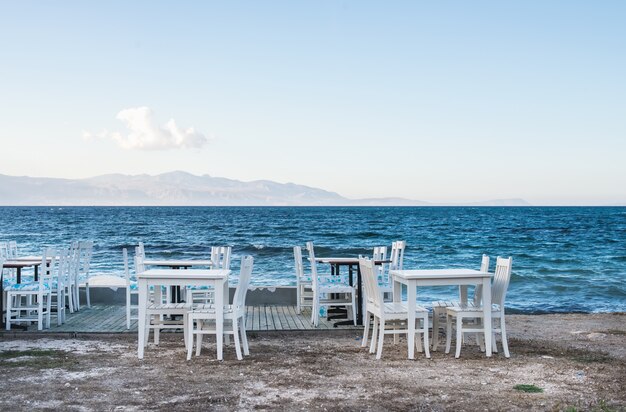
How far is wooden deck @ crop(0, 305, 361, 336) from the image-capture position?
9.12 metres

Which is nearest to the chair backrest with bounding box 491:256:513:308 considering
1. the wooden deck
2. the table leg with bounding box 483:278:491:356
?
the table leg with bounding box 483:278:491:356

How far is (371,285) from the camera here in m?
7.68

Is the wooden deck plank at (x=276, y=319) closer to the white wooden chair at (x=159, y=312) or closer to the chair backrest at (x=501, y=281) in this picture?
the white wooden chair at (x=159, y=312)

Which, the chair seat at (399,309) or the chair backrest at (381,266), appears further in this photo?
the chair backrest at (381,266)

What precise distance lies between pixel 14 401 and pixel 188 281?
2136 millimetres

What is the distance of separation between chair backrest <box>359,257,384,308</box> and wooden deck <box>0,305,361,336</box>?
130 centimetres

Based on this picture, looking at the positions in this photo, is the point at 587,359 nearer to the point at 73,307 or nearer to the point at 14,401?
the point at 14,401

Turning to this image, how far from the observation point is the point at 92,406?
541cm

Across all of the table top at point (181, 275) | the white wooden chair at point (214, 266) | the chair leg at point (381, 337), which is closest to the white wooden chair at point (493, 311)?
the chair leg at point (381, 337)

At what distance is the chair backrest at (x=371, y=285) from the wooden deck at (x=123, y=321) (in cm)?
130

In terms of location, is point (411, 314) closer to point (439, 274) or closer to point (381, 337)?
point (381, 337)

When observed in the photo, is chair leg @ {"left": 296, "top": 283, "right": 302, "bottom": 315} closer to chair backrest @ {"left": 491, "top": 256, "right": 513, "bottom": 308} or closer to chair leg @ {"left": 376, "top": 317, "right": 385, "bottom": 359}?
chair leg @ {"left": 376, "top": 317, "right": 385, "bottom": 359}

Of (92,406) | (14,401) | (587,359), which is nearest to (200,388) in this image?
(92,406)

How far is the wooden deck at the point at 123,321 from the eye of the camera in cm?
912
